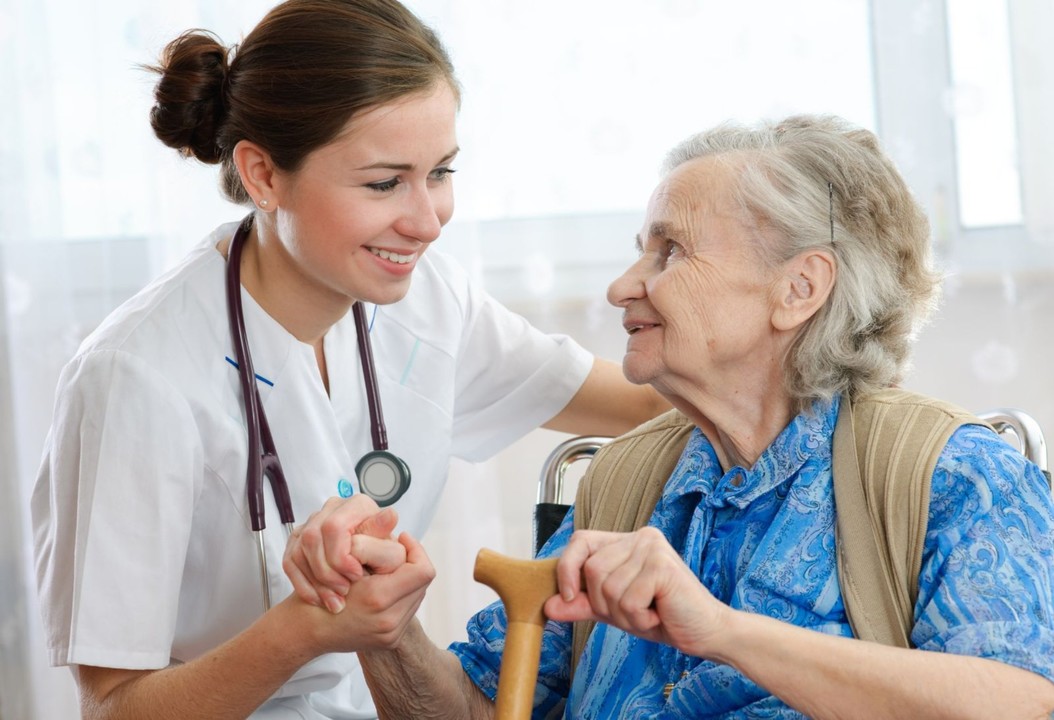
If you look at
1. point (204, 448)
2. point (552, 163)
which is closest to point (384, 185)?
point (204, 448)

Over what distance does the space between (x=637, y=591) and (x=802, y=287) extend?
0.46 metres

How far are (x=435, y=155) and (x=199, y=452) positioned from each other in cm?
46

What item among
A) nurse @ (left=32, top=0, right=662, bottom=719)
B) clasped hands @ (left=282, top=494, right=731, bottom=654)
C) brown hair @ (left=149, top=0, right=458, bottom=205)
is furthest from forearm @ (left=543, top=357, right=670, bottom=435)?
clasped hands @ (left=282, top=494, right=731, bottom=654)

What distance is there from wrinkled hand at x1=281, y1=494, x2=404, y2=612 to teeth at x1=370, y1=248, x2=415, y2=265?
1.24 feet

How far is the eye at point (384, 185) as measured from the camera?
4.55ft

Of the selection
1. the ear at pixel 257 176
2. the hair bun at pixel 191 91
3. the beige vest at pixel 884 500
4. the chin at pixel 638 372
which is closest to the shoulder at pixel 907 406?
the beige vest at pixel 884 500

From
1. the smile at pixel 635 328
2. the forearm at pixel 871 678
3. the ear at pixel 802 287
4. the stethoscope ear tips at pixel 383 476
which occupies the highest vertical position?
the ear at pixel 802 287

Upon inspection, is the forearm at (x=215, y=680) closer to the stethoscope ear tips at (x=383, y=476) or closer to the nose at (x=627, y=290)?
the stethoscope ear tips at (x=383, y=476)

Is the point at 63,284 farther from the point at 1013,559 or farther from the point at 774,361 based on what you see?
the point at 1013,559

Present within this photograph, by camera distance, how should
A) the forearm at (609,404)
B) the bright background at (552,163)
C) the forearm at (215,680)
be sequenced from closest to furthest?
the forearm at (215,680), the forearm at (609,404), the bright background at (552,163)

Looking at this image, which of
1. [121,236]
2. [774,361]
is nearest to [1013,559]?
[774,361]

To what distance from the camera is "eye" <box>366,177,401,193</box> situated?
139 centimetres

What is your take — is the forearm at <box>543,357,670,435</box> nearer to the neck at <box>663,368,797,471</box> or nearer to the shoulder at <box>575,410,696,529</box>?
the shoulder at <box>575,410,696,529</box>

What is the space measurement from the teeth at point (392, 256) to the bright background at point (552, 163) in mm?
855
